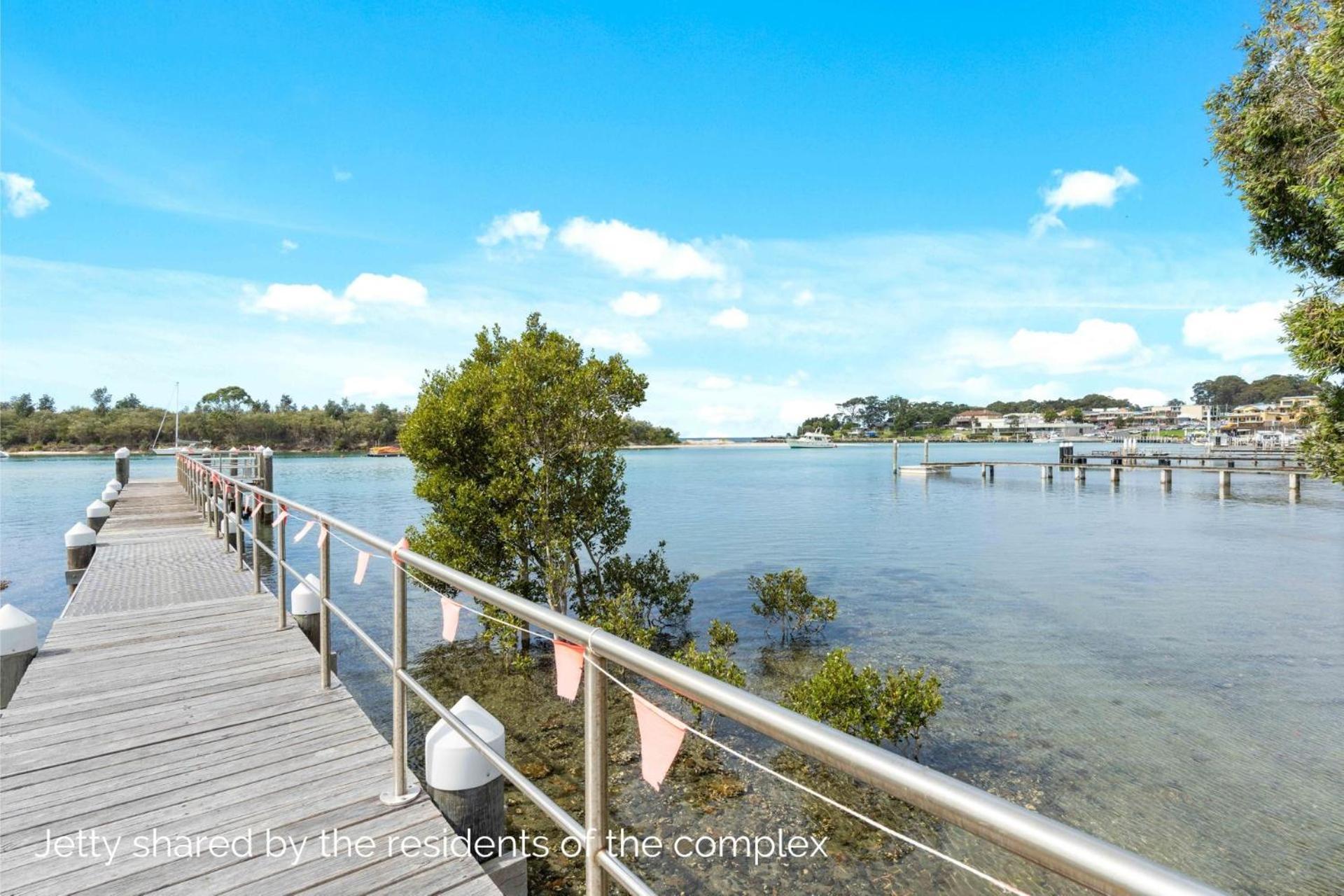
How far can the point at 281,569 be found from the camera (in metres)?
5.57

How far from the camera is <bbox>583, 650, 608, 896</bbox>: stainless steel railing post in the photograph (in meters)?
1.76

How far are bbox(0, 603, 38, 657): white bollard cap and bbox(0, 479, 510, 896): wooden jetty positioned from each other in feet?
0.61

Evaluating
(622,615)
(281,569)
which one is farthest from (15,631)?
(622,615)

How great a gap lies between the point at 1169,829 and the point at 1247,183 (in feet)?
30.4

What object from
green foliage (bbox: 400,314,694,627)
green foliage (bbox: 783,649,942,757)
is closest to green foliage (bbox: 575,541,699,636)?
green foliage (bbox: 400,314,694,627)

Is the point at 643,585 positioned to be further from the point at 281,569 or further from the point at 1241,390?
the point at 1241,390

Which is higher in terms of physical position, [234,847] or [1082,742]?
[234,847]

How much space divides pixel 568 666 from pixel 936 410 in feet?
628

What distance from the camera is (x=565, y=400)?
30.7 feet

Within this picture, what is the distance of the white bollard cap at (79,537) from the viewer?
427 inches

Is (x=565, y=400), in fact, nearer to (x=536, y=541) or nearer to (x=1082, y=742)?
(x=536, y=541)

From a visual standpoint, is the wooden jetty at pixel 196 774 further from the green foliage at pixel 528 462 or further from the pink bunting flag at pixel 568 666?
the green foliage at pixel 528 462

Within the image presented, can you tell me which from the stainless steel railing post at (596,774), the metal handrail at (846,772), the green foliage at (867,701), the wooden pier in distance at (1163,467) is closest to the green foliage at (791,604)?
the green foliage at (867,701)

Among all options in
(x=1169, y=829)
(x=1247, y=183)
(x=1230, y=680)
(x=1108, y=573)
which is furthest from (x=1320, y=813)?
(x=1108, y=573)
